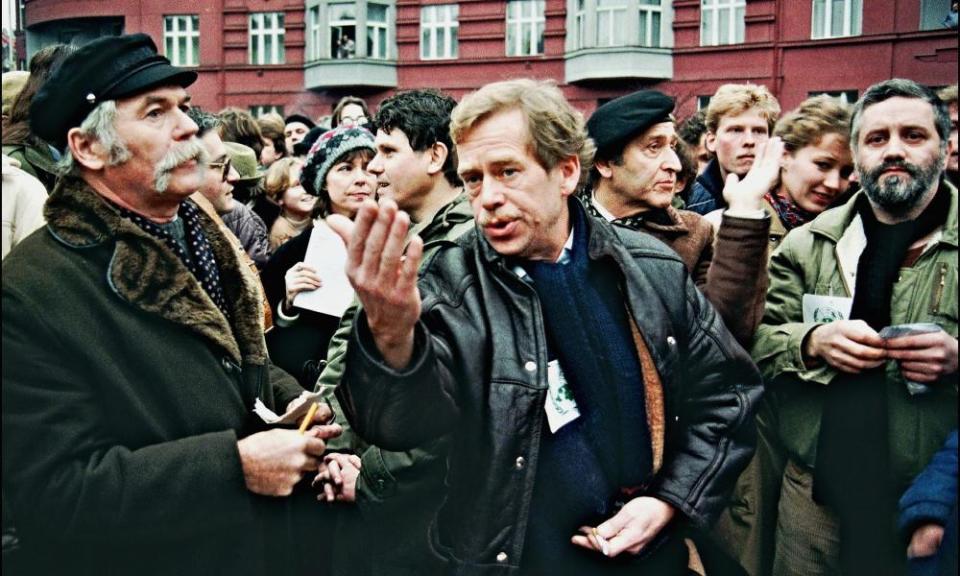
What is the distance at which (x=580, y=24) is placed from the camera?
64.8ft

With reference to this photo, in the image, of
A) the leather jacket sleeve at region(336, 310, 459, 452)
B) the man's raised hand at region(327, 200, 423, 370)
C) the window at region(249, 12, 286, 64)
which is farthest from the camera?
the window at region(249, 12, 286, 64)

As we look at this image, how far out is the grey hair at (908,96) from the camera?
2.76 meters

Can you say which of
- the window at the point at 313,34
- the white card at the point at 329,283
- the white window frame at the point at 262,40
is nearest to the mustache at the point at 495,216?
the white card at the point at 329,283

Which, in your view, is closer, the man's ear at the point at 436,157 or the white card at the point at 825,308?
the white card at the point at 825,308

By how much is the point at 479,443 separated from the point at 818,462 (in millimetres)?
1357

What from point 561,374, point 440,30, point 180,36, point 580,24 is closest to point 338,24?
point 440,30

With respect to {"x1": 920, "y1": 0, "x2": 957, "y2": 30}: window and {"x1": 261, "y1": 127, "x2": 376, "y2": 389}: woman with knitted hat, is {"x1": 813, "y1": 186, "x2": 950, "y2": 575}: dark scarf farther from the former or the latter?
{"x1": 261, "y1": 127, "x2": 376, "y2": 389}: woman with knitted hat

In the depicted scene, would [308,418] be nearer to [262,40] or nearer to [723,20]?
[262,40]

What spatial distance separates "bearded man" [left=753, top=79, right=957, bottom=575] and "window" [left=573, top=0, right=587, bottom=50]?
673 inches

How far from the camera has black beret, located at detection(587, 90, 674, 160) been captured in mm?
3311

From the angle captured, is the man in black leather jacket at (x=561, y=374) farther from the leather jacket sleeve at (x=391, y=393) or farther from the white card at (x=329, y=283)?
the white card at (x=329, y=283)

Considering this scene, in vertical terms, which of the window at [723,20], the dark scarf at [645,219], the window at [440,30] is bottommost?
the dark scarf at [645,219]

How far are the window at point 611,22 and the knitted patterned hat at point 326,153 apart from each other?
1581 centimetres

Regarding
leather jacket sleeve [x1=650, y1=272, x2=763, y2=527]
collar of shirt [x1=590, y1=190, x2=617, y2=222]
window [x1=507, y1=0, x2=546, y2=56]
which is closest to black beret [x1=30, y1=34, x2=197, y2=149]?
leather jacket sleeve [x1=650, y1=272, x2=763, y2=527]
